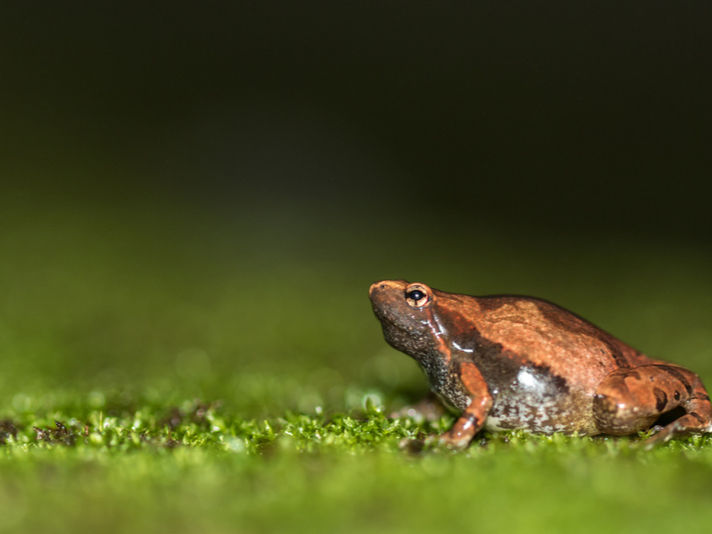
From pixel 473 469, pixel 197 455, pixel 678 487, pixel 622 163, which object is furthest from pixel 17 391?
pixel 622 163

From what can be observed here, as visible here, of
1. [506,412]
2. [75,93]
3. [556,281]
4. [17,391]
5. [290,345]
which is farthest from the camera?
[75,93]

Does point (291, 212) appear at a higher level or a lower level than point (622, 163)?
lower

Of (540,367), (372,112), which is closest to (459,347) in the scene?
(540,367)

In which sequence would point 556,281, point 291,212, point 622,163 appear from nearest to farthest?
point 556,281
point 291,212
point 622,163

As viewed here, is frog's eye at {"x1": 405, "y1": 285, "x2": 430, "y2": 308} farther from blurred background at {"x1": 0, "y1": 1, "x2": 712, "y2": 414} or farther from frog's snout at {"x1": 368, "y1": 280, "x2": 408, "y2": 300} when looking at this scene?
blurred background at {"x1": 0, "y1": 1, "x2": 712, "y2": 414}

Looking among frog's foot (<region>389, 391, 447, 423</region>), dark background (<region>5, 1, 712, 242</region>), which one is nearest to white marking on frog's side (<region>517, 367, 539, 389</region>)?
frog's foot (<region>389, 391, 447, 423</region>)

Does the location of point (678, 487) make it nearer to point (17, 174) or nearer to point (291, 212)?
point (291, 212)
